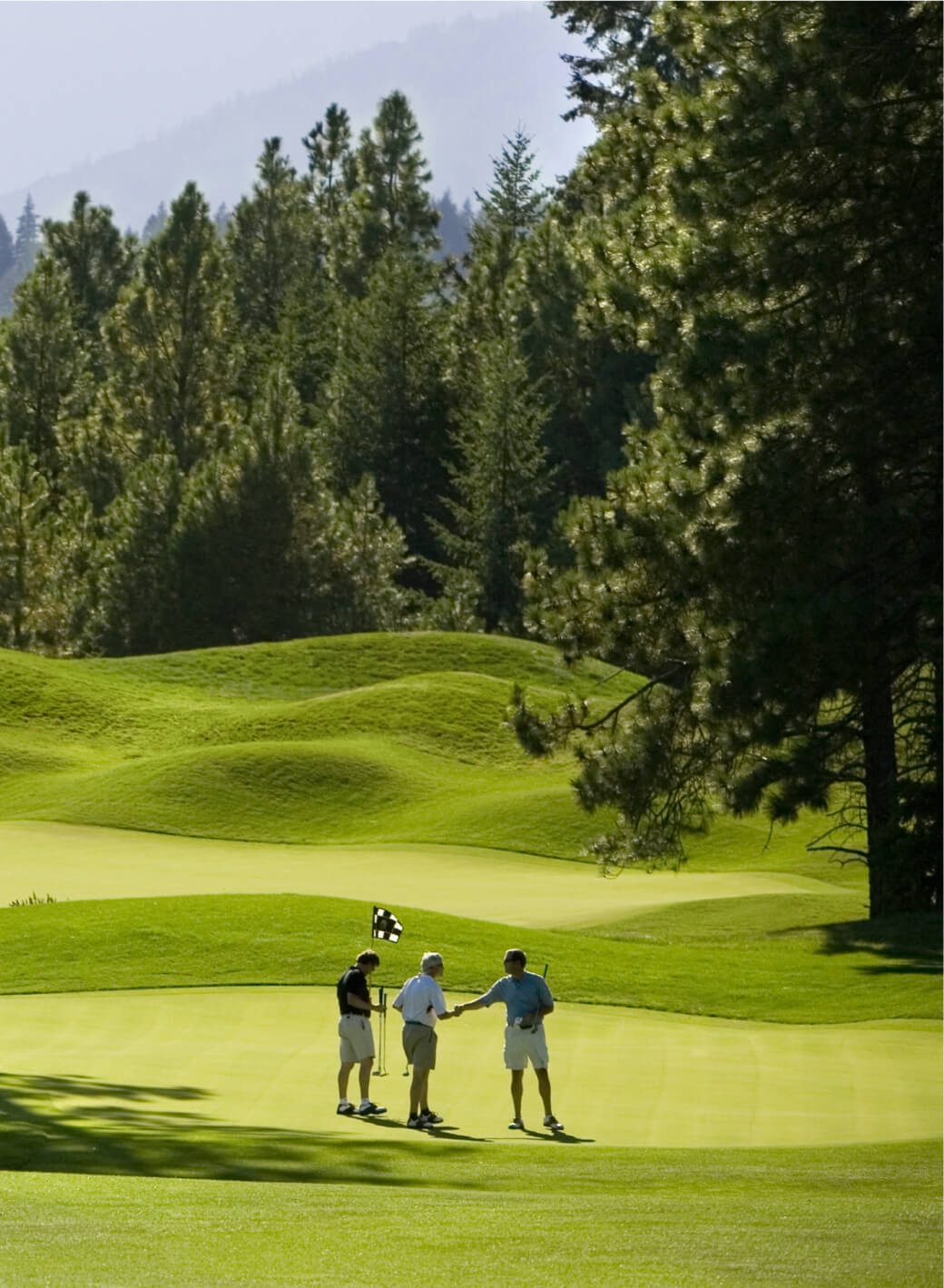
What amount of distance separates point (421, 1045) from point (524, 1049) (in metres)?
0.88

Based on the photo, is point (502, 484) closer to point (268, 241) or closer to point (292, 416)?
point (292, 416)

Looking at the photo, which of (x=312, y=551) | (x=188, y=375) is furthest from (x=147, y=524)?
(x=188, y=375)

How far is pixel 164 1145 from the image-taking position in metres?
14.2

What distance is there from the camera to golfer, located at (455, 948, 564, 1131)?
1639cm

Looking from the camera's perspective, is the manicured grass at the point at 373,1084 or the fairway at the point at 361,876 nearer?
the manicured grass at the point at 373,1084

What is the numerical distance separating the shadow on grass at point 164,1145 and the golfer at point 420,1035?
102cm

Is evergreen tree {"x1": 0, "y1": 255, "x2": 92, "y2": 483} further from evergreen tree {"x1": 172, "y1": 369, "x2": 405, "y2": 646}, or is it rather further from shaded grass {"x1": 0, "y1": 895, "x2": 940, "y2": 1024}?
shaded grass {"x1": 0, "y1": 895, "x2": 940, "y2": 1024}

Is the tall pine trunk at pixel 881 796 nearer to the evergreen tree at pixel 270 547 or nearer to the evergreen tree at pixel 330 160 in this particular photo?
the evergreen tree at pixel 270 547

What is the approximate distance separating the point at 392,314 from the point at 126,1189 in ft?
237

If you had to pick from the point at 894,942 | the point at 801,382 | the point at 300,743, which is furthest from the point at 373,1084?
the point at 300,743

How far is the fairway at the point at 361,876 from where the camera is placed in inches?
1314

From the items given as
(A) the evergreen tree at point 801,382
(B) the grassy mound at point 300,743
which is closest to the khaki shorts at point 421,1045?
(A) the evergreen tree at point 801,382

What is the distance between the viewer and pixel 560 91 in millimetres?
90562

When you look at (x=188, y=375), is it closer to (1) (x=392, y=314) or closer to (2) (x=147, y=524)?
(1) (x=392, y=314)
